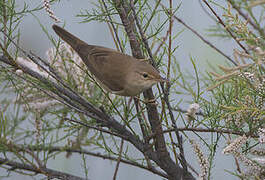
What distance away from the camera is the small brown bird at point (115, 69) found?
0.76 meters

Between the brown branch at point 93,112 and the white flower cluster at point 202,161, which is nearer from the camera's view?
the white flower cluster at point 202,161

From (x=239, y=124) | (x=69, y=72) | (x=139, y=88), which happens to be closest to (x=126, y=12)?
(x=139, y=88)

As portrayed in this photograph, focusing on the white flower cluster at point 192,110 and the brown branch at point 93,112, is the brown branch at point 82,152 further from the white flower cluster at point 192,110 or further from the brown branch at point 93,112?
the white flower cluster at point 192,110

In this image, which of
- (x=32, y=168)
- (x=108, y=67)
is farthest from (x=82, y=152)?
(x=108, y=67)

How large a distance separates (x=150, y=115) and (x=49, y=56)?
382mm

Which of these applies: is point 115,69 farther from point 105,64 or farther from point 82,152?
point 82,152

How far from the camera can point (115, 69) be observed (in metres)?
0.90

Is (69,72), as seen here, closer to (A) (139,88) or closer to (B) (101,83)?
(B) (101,83)

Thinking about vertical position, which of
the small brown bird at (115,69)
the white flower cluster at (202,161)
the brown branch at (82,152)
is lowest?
the white flower cluster at (202,161)

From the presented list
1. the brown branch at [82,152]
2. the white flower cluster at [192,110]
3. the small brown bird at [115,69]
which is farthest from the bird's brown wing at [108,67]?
the white flower cluster at [192,110]

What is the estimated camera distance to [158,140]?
2.14ft

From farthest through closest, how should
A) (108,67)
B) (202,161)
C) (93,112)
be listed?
(108,67), (93,112), (202,161)

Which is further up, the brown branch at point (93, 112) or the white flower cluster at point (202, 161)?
the brown branch at point (93, 112)

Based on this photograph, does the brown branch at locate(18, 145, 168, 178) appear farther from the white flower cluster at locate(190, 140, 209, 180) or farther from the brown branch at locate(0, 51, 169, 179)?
the white flower cluster at locate(190, 140, 209, 180)
